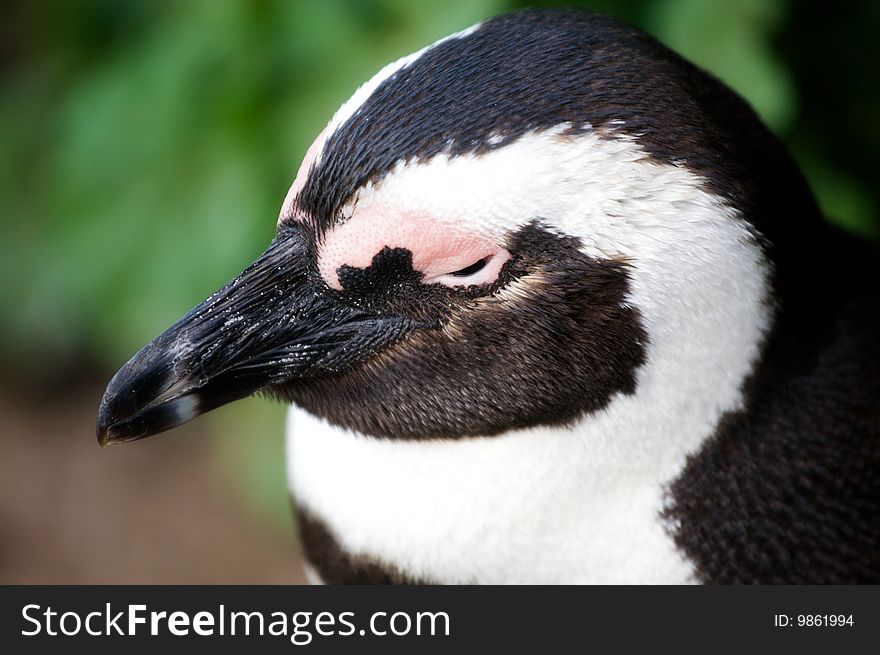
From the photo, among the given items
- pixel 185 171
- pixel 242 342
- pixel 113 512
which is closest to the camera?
pixel 242 342

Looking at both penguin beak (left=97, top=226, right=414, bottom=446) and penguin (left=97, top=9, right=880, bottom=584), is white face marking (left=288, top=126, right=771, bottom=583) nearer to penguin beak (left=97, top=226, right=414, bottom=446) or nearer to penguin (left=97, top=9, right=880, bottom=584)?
penguin (left=97, top=9, right=880, bottom=584)

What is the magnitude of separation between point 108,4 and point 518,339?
1511 millimetres

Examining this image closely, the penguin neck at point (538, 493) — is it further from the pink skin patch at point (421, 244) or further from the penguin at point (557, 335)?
the pink skin patch at point (421, 244)

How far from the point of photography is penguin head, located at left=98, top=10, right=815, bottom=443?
1.06m

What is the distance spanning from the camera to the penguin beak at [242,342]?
1199 mm

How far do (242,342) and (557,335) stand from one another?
0.36 meters

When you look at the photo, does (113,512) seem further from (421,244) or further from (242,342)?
(421,244)

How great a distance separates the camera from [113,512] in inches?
117

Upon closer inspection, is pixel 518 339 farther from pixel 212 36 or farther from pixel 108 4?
pixel 108 4

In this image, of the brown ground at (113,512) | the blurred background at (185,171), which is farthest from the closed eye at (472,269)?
the brown ground at (113,512)

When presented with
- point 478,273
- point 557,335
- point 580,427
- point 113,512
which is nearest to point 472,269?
point 478,273

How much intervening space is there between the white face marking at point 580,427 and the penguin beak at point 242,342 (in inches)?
5.4

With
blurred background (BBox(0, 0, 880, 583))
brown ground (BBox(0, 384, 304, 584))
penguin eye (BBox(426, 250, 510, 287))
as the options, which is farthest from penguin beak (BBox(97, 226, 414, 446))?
brown ground (BBox(0, 384, 304, 584))

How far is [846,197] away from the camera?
6.56 feet
